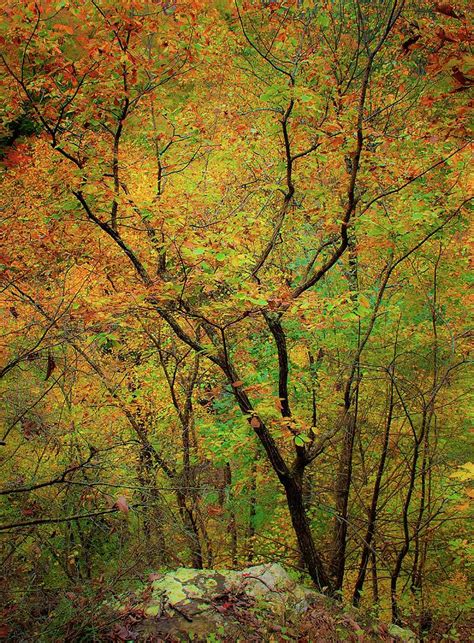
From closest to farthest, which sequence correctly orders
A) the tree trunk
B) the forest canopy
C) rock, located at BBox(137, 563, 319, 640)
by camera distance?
rock, located at BBox(137, 563, 319, 640), the forest canopy, the tree trunk

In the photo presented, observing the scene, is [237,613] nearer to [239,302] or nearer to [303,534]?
[303,534]

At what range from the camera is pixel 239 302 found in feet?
18.1

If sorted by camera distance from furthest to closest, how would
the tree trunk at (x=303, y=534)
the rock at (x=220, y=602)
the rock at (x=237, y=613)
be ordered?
the tree trunk at (x=303, y=534) → the rock at (x=220, y=602) → the rock at (x=237, y=613)

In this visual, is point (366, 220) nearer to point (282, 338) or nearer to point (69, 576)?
point (282, 338)

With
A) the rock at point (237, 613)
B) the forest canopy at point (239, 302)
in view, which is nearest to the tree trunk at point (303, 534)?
the forest canopy at point (239, 302)

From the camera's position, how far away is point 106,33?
17.6ft

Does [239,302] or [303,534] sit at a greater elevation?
[239,302]

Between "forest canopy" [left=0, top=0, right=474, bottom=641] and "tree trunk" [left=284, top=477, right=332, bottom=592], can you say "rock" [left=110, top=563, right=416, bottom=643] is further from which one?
"tree trunk" [left=284, top=477, right=332, bottom=592]

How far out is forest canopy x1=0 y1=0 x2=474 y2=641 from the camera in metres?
5.10

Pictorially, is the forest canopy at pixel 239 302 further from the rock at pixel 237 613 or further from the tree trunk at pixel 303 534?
the rock at pixel 237 613

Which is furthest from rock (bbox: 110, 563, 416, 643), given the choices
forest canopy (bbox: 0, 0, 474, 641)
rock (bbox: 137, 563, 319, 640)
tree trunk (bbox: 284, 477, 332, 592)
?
tree trunk (bbox: 284, 477, 332, 592)

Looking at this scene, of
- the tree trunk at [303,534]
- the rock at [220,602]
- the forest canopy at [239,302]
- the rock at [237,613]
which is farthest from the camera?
the tree trunk at [303,534]

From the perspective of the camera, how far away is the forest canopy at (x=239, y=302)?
16.7 ft

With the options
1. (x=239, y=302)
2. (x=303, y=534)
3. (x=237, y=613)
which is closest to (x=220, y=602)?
(x=237, y=613)
